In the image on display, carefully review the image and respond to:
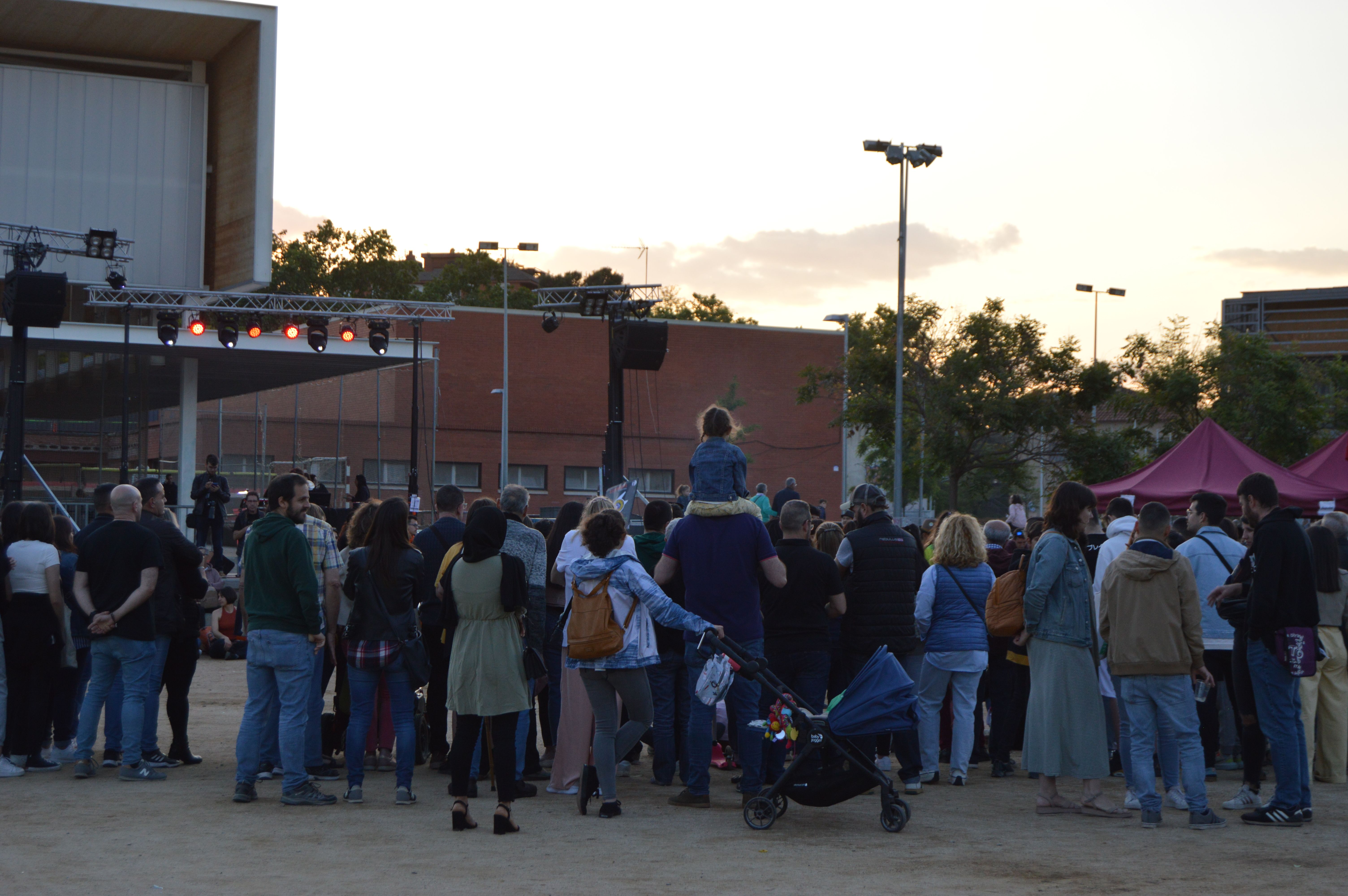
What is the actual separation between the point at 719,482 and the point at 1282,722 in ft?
11.3

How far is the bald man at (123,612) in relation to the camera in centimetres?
805

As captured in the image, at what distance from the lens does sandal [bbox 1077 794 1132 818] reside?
745 centimetres

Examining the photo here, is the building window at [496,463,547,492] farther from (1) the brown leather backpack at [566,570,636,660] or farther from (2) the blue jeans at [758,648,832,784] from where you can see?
(1) the brown leather backpack at [566,570,636,660]

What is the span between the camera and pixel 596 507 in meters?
7.57

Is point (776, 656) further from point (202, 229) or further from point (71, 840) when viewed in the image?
point (202, 229)

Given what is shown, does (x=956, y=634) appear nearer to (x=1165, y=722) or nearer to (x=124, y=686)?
(x=1165, y=722)

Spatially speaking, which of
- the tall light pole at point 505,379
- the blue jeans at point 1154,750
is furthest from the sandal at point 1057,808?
the tall light pole at point 505,379

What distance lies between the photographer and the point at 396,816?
7289 millimetres

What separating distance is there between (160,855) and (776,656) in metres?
3.53

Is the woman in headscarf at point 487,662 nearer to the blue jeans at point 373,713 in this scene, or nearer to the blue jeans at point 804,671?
the blue jeans at point 373,713

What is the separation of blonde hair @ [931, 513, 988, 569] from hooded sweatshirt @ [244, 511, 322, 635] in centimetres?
404

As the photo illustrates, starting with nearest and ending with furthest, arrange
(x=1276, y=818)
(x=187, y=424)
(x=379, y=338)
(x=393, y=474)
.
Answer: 1. (x=1276, y=818)
2. (x=379, y=338)
3. (x=187, y=424)
4. (x=393, y=474)

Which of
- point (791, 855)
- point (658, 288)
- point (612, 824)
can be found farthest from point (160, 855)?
point (658, 288)

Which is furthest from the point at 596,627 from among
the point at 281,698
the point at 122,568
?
the point at 122,568
